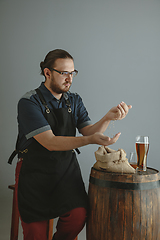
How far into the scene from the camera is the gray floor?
2562 mm

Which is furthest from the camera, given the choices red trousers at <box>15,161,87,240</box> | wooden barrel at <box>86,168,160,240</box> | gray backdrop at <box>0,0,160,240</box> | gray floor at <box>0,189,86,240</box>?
gray backdrop at <box>0,0,160,240</box>

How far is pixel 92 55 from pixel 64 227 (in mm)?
2460

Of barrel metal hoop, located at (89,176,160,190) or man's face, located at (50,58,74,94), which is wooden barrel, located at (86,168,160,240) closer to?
barrel metal hoop, located at (89,176,160,190)

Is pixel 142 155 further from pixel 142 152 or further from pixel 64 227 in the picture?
pixel 64 227

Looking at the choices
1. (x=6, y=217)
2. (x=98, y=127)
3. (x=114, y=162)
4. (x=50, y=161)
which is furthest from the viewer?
(x=6, y=217)

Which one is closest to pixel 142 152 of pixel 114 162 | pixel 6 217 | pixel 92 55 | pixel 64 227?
pixel 114 162

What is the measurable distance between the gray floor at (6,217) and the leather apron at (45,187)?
3.30 feet

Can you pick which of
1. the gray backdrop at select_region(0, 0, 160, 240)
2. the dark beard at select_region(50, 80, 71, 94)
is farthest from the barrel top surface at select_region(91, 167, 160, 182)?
the gray backdrop at select_region(0, 0, 160, 240)

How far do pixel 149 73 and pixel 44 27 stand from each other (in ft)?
5.16

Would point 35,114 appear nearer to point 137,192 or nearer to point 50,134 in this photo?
point 50,134

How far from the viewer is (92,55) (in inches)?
142

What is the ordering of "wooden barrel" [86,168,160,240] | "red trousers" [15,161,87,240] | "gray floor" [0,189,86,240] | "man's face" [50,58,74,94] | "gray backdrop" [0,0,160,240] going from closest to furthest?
"wooden barrel" [86,168,160,240]
"red trousers" [15,161,87,240]
"man's face" [50,58,74,94]
"gray floor" [0,189,86,240]
"gray backdrop" [0,0,160,240]

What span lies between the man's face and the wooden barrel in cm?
67

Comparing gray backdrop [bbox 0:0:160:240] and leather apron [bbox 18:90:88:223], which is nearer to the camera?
leather apron [bbox 18:90:88:223]
